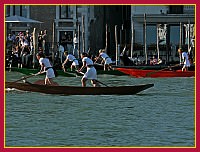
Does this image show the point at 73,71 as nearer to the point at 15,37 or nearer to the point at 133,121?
the point at 15,37

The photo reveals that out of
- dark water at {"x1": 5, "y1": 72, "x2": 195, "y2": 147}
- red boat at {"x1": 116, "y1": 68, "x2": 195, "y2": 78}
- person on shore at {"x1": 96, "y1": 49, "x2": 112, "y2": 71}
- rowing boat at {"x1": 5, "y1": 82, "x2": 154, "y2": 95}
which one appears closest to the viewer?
dark water at {"x1": 5, "y1": 72, "x2": 195, "y2": 147}

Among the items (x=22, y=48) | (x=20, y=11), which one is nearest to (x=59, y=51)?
(x=22, y=48)

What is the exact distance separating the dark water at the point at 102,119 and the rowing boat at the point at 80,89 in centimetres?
14

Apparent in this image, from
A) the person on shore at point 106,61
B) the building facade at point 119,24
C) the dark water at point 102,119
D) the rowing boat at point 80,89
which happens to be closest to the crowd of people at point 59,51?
the person on shore at point 106,61

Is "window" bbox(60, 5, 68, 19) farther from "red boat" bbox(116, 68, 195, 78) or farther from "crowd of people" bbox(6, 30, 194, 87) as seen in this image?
"red boat" bbox(116, 68, 195, 78)

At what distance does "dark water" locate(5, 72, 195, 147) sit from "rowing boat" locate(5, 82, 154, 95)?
141 millimetres

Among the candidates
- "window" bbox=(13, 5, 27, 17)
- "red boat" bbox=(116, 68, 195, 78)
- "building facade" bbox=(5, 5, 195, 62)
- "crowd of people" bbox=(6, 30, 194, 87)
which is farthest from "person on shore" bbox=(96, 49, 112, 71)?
"window" bbox=(13, 5, 27, 17)

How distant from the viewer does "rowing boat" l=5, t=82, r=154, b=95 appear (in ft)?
61.2

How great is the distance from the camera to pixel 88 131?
1288cm

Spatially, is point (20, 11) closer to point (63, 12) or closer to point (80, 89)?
point (63, 12)

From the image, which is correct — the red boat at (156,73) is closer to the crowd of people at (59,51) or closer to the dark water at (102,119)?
the crowd of people at (59,51)

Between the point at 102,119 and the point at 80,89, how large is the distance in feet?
12.9

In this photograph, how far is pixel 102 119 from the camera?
1479 cm

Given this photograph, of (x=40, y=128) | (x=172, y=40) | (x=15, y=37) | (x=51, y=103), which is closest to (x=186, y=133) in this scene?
(x=40, y=128)
